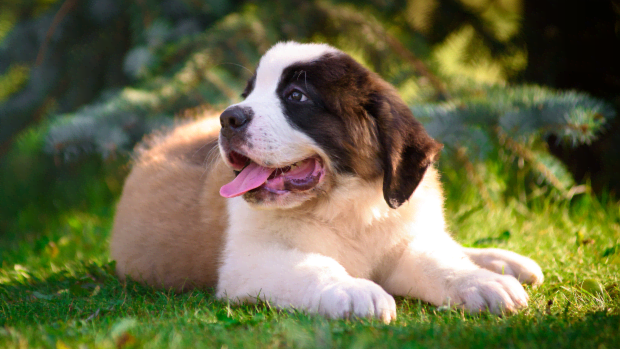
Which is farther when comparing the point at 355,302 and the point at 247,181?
the point at 247,181

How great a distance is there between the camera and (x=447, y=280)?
7.04 feet

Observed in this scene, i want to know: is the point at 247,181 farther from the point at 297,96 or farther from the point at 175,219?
the point at 175,219

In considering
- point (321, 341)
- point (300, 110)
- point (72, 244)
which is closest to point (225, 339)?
point (321, 341)

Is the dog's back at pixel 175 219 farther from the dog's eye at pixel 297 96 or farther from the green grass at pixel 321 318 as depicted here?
the dog's eye at pixel 297 96

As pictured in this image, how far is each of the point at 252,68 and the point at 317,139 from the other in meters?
1.85

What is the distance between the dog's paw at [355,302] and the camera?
1839mm

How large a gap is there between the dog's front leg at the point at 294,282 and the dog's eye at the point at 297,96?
642 millimetres

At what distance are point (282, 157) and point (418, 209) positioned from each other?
0.72 meters

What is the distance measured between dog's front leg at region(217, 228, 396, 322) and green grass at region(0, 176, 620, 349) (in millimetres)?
61

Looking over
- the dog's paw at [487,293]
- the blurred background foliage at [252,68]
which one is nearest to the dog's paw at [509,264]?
the dog's paw at [487,293]

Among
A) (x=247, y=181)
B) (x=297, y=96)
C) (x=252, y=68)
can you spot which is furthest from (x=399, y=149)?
(x=252, y=68)

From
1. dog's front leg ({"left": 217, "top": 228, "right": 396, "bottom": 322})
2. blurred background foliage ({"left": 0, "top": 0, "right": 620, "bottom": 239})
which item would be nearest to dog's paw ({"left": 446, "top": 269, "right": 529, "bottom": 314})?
dog's front leg ({"left": 217, "top": 228, "right": 396, "bottom": 322})

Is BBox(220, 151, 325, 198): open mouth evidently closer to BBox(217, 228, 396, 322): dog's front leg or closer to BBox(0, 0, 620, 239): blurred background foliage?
BBox(217, 228, 396, 322): dog's front leg

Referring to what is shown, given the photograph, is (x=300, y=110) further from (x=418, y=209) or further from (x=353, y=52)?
(x=353, y=52)
